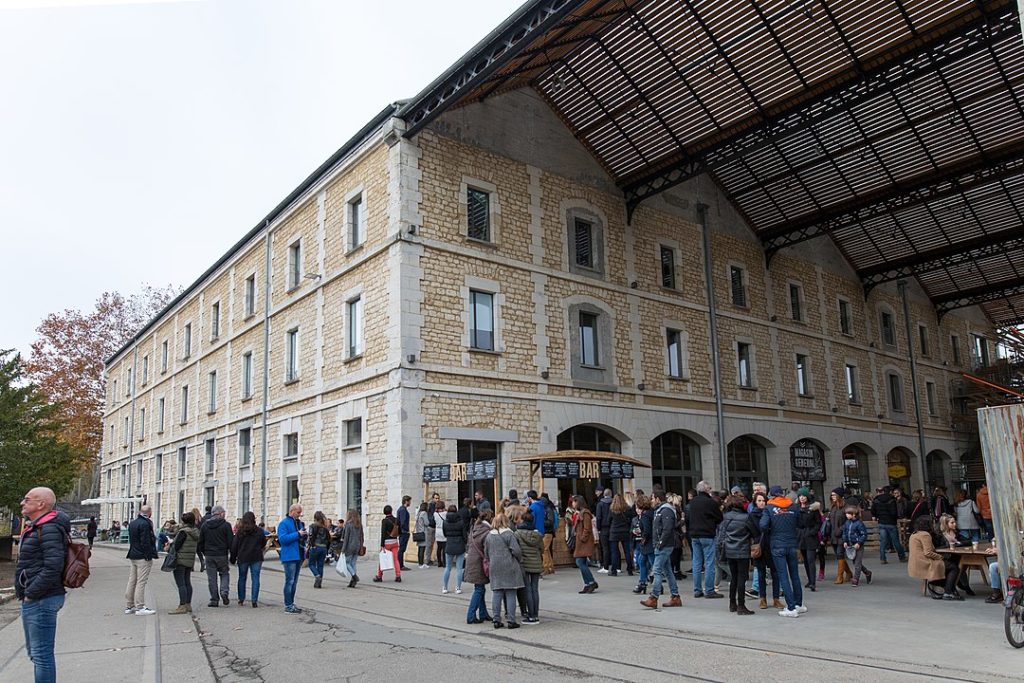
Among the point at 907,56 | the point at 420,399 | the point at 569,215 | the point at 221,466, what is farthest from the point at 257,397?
the point at 907,56

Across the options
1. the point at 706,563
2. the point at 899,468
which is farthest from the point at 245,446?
the point at 899,468

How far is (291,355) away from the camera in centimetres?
2519

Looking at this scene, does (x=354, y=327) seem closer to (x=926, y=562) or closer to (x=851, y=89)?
(x=851, y=89)

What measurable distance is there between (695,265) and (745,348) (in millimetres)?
3671

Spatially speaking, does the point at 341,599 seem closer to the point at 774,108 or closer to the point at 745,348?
the point at 774,108

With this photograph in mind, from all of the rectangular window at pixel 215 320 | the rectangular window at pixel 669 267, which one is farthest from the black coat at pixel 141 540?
the rectangular window at pixel 215 320

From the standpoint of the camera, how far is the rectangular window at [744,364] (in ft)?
92.1

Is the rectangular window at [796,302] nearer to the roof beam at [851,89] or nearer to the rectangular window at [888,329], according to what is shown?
the rectangular window at [888,329]

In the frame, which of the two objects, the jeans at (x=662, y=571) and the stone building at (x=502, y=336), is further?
the stone building at (x=502, y=336)

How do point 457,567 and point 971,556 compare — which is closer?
point 971,556

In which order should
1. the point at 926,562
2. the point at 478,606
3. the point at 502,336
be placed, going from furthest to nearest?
the point at 502,336, the point at 926,562, the point at 478,606

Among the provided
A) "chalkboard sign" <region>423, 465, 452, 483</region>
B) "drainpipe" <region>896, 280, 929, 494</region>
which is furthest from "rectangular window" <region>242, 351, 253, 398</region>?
"drainpipe" <region>896, 280, 929, 494</region>

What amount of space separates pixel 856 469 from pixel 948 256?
30.9 feet

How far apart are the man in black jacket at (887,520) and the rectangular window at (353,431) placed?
12451 mm
